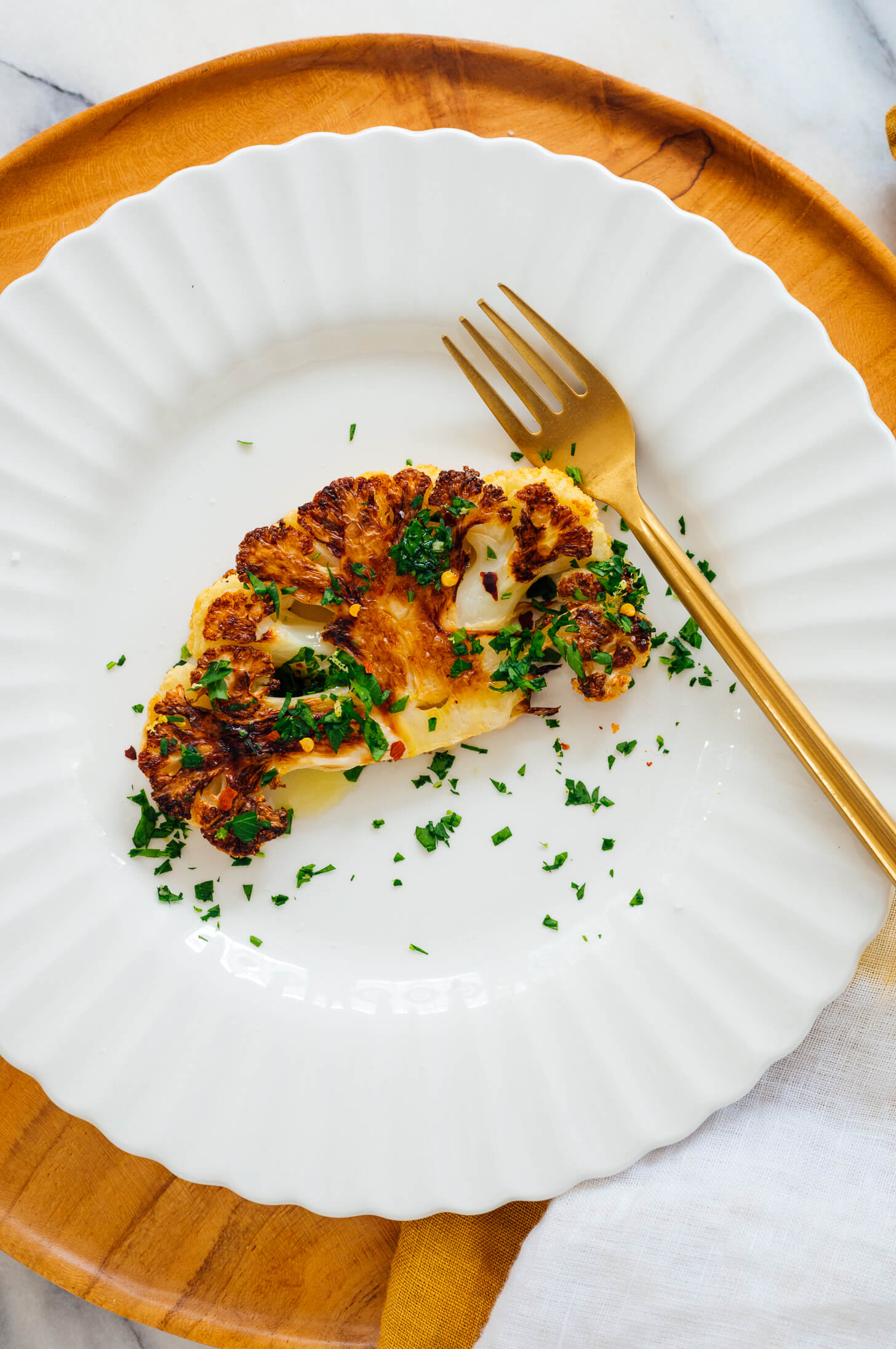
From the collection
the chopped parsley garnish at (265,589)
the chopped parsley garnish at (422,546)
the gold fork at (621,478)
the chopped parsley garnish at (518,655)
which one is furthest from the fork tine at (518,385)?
the chopped parsley garnish at (265,589)

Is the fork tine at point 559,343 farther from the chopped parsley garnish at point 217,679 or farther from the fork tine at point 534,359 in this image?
the chopped parsley garnish at point 217,679

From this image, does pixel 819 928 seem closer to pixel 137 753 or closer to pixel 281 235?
pixel 137 753

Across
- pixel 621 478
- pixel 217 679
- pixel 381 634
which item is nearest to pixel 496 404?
pixel 621 478

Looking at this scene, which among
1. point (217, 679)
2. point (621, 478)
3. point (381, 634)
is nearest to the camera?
point (217, 679)

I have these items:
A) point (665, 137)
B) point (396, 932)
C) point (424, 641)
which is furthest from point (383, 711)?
point (665, 137)

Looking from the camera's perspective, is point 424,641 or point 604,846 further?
point 604,846

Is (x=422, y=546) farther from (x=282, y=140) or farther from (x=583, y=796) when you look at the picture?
(x=282, y=140)

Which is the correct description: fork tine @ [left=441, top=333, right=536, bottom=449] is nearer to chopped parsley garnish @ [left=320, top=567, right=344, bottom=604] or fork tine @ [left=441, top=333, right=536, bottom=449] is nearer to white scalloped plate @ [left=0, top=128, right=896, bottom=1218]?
white scalloped plate @ [left=0, top=128, right=896, bottom=1218]
